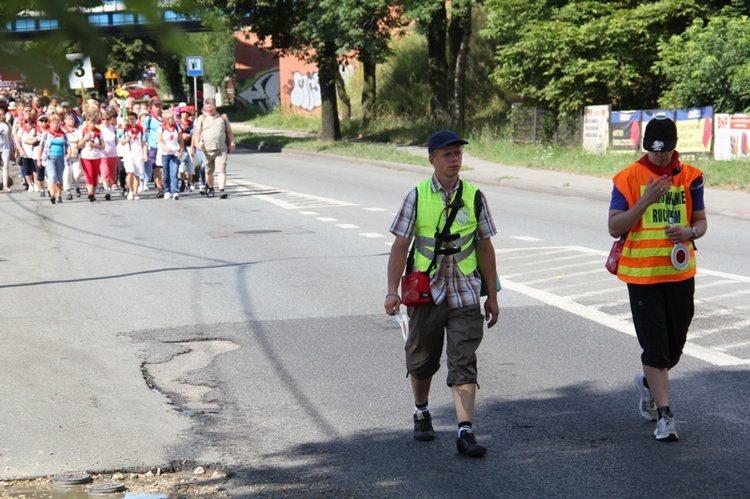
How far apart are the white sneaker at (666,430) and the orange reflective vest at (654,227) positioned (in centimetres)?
73

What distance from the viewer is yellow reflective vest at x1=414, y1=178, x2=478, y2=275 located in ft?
19.7

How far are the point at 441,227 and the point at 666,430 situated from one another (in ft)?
5.20

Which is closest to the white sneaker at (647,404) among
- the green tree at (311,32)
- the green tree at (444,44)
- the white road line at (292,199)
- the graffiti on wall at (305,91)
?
the white road line at (292,199)

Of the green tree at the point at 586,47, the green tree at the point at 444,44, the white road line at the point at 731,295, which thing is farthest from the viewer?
the green tree at the point at 444,44

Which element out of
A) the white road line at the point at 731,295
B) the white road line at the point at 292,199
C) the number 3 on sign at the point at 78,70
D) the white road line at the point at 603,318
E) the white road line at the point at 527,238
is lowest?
the white road line at the point at 292,199

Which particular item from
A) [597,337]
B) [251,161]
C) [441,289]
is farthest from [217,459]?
[251,161]

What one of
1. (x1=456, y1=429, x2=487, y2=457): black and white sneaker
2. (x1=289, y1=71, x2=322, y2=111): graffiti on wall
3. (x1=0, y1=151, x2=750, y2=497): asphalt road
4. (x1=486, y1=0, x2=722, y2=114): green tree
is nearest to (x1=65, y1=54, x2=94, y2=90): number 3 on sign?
(x1=0, y1=151, x2=750, y2=497): asphalt road

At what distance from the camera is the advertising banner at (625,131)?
28.7 meters

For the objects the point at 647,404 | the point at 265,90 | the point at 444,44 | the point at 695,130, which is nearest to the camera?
the point at 647,404

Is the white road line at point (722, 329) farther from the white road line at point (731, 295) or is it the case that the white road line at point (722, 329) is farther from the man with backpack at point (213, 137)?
the man with backpack at point (213, 137)

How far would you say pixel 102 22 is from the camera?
2268 mm

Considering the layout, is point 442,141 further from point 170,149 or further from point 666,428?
point 170,149

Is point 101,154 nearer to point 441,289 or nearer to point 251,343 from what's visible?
point 251,343

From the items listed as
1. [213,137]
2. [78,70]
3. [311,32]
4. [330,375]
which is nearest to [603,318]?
[330,375]
